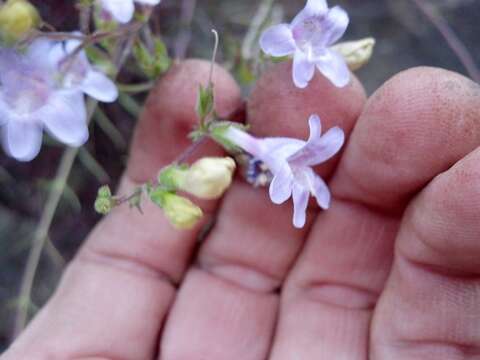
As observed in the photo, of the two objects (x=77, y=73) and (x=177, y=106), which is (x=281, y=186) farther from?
(x=77, y=73)

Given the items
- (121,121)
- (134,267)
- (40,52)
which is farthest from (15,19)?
(121,121)

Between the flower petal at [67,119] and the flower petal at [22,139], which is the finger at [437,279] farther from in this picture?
the flower petal at [22,139]

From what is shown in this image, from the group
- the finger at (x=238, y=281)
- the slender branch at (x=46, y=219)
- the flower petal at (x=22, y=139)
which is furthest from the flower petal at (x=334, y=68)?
the slender branch at (x=46, y=219)

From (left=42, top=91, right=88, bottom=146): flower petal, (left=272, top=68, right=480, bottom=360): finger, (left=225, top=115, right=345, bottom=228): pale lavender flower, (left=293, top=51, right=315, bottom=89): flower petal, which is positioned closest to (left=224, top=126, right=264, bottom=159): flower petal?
(left=225, top=115, right=345, bottom=228): pale lavender flower

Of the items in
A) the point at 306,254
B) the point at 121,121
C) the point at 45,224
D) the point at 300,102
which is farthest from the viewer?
the point at 121,121

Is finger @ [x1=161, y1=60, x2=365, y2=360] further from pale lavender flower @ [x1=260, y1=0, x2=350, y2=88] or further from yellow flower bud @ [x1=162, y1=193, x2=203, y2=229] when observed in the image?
yellow flower bud @ [x1=162, y1=193, x2=203, y2=229]

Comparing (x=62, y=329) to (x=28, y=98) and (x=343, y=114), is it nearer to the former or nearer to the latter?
(x=28, y=98)
